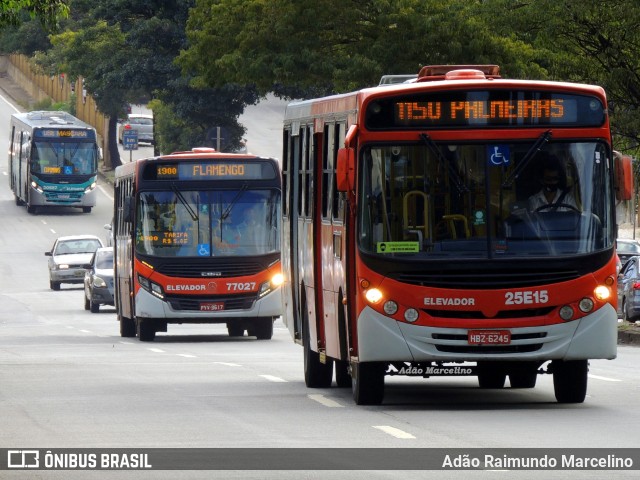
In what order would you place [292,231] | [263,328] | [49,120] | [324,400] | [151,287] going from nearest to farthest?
1. [324,400]
2. [292,231]
3. [151,287]
4. [263,328]
5. [49,120]

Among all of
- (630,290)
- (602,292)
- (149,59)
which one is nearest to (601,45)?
(630,290)

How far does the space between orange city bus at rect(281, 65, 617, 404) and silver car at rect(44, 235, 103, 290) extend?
133 ft

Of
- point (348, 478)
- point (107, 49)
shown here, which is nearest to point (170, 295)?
point (348, 478)

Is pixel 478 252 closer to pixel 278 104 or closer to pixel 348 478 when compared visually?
pixel 348 478

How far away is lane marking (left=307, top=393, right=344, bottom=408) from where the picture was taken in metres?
16.6

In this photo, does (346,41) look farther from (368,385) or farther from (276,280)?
(368,385)

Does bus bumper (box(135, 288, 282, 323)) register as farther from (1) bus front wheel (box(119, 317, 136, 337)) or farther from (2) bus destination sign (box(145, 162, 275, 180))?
(1) bus front wheel (box(119, 317, 136, 337))

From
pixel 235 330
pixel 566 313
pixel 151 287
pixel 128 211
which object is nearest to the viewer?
pixel 566 313

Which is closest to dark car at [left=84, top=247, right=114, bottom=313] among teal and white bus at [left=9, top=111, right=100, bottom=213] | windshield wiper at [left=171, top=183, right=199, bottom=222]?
windshield wiper at [left=171, top=183, right=199, bottom=222]

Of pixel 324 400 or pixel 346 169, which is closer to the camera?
pixel 346 169

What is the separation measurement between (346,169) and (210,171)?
1552 centimetres

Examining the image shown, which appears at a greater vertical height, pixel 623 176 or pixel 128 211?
pixel 623 176

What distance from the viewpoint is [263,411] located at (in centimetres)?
1616

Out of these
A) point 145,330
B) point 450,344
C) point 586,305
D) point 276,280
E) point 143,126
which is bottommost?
point 143,126
